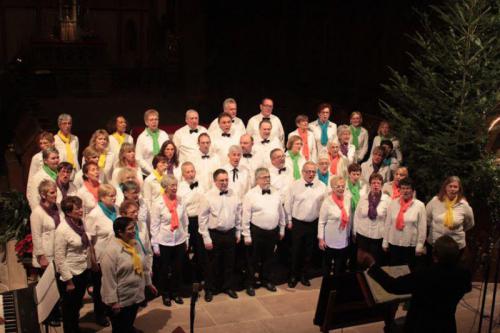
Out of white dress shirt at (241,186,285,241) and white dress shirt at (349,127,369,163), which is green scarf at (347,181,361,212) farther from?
white dress shirt at (349,127,369,163)

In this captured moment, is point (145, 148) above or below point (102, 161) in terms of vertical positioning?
above

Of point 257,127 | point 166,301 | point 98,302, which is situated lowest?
point 166,301

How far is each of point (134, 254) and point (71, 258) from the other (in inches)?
30.9

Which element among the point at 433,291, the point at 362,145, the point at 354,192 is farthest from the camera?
the point at 362,145

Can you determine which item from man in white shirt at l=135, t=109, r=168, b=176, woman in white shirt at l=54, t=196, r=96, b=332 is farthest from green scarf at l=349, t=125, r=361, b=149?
woman in white shirt at l=54, t=196, r=96, b=332

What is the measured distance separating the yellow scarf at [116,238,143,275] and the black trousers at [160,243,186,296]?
131cm

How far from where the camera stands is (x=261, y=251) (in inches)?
313

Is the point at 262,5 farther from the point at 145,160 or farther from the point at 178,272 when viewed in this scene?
the point at 178,272

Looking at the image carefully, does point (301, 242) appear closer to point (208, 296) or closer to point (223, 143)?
point (208, 296)

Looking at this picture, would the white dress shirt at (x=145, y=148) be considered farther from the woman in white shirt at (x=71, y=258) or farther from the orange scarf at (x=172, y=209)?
the woman in white shirt at (x=71, y=258)

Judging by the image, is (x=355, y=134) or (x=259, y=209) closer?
(x=259, y=209)

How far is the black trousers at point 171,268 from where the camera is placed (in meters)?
7.40

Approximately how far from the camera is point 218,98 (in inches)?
643

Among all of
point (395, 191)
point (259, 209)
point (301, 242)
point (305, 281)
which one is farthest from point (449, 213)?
point (259, 209)
